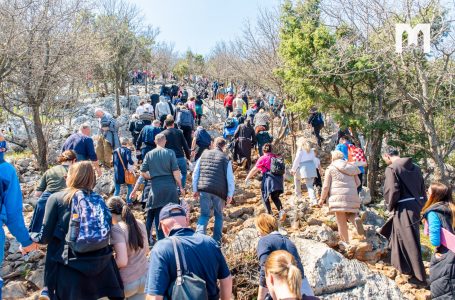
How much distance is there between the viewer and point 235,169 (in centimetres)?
1206

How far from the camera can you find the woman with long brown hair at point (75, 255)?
337 cm

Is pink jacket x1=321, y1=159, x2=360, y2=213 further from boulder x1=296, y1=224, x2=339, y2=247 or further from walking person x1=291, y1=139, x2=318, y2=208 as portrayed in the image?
walking person x1=291, y1=139, x2=318, y2=208

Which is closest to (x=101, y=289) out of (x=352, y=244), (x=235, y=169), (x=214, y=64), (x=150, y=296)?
(x=150, y=296)

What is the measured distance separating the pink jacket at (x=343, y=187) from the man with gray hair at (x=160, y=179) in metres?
2.44

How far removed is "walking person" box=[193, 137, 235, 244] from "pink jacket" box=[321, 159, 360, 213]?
5.34 feet

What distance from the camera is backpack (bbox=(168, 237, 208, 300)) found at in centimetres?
271

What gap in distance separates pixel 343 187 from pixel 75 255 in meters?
4.38

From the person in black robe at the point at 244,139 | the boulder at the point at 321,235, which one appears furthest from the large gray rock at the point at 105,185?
the boulder at the point at 321,235

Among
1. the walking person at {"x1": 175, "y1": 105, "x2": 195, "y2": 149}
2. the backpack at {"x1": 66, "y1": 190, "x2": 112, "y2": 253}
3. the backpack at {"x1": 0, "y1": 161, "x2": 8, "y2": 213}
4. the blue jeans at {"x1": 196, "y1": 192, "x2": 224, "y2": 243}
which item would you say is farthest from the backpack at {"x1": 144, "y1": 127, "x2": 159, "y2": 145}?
the backpack at {"x1": 66, "y1": 190, "x2": 112, "y2": 253}

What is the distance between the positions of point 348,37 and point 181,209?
8.85 m

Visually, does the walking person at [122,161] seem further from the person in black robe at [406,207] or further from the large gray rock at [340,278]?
the person in black robe at [406,207]

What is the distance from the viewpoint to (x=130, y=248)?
12.6ft

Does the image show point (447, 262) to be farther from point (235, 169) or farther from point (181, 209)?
point (235, 169)

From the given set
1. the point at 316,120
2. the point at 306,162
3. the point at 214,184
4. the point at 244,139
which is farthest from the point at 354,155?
the point at 316,120
